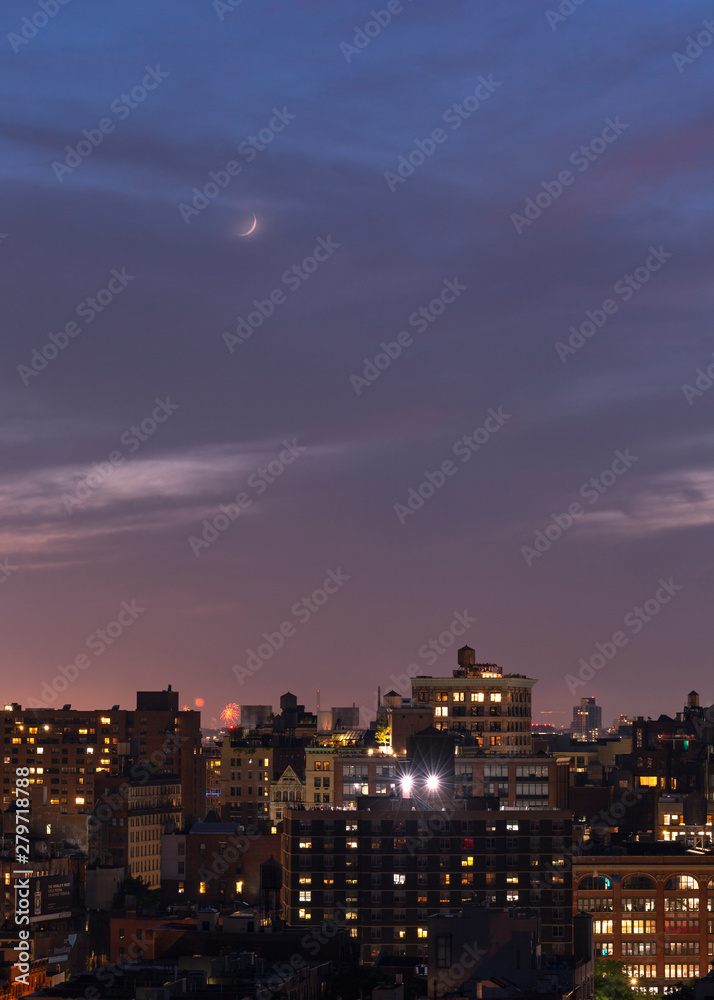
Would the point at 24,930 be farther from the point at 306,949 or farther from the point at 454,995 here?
the point at 454,995

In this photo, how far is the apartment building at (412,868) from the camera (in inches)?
7249

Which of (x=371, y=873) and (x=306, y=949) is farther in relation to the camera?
(x=371, y=873)

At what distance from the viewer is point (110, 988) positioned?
422 ft

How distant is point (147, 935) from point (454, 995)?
77044 mm

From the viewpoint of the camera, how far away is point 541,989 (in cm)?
12375

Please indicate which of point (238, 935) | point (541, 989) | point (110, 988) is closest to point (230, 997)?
point (110, 988)

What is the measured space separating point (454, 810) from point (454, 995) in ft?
219

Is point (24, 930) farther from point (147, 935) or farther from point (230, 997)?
point (230, 997)

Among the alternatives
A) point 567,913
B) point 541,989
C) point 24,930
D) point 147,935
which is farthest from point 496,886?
point 541,989

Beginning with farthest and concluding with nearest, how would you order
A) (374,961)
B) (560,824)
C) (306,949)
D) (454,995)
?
(560,824) → (374,961) → (306,949) → (454,995)

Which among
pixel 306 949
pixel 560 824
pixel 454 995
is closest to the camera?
pixel 454 995

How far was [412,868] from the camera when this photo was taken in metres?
185

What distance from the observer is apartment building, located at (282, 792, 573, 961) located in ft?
604

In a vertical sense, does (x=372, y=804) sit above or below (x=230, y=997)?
above
